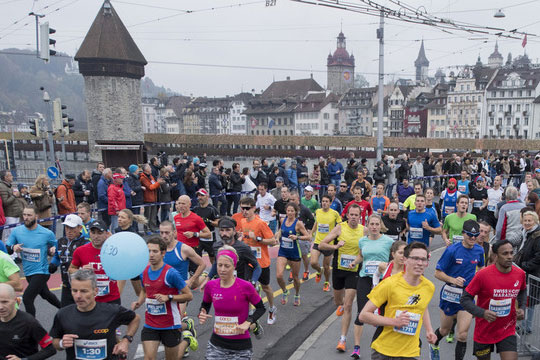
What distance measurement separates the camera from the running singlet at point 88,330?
379 centimetres

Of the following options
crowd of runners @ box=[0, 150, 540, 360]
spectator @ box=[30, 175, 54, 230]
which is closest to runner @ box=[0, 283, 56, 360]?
crowd of runners @ box=[0, 150, 540, 360]

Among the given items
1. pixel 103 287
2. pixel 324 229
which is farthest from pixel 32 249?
pixel 324 229

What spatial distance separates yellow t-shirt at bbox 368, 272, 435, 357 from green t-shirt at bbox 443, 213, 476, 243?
3613 mm

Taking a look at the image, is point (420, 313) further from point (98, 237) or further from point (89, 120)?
point (89, 120)

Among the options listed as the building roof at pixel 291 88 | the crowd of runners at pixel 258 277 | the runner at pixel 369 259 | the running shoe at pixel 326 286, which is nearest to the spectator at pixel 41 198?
the crowd of runners at pixel 258 277

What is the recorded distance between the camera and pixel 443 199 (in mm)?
10430

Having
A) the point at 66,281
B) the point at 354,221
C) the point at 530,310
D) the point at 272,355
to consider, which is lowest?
the point at 272,355

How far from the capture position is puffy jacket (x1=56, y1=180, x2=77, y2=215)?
1111 cm

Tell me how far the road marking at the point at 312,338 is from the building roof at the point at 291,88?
337ft

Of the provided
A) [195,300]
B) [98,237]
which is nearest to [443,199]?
[195,300]

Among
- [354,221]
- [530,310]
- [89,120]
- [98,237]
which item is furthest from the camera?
[89,120]

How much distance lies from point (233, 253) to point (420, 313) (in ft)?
6.06

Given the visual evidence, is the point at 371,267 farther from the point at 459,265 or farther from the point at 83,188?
the point at 83,188

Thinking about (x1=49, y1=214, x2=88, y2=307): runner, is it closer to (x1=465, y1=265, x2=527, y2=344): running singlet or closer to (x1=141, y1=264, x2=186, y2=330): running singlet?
(x1=141, y1=264, x2=186, y2=330): running singlet
